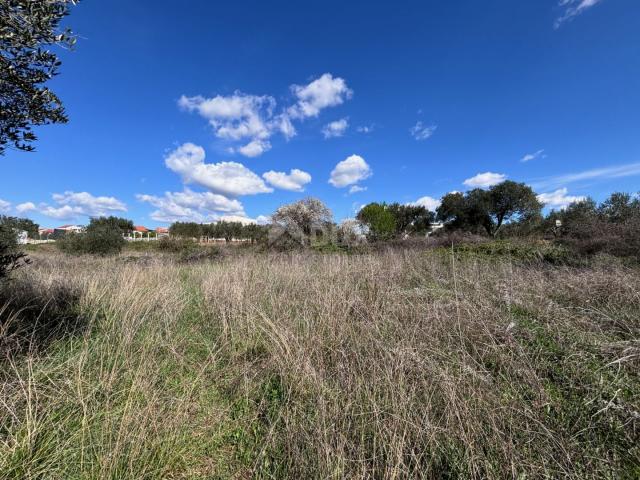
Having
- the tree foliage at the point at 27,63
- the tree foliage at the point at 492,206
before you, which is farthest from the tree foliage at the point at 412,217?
the tree foliage at the point at 27,63

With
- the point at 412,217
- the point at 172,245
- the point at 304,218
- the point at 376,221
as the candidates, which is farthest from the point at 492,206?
the point at 172,245

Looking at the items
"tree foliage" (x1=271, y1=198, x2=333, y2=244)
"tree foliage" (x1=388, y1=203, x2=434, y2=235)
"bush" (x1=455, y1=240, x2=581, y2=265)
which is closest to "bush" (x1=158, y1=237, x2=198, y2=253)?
"tree foliage" (x1=271, y1=198, x2=333, y2=244)

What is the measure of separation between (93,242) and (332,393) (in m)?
16.5

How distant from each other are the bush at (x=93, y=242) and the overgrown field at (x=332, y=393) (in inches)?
486

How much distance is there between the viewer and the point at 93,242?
13.9 meters

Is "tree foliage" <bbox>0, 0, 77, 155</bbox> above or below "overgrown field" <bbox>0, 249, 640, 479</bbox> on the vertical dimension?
above

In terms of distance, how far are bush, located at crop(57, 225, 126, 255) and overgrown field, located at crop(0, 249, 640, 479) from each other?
12346mm

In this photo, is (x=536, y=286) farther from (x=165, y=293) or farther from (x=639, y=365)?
(x=165, y=293)

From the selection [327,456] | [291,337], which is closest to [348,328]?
[291,337]

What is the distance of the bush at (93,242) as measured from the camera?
1377 cm

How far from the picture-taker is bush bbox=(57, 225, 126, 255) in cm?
1377

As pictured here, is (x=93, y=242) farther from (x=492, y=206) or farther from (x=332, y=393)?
(x=492, y=206)

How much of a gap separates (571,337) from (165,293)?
5.11 m

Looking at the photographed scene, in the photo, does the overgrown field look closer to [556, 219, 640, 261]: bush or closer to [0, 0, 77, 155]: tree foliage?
[0, 0, 77, 155]: tree foliage
